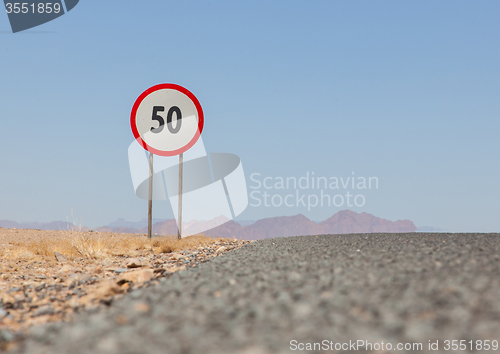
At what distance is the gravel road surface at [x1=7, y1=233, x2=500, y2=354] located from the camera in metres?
1.87

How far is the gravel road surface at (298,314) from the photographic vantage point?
1867 millimetres

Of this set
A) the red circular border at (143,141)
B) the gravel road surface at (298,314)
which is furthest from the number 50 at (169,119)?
the gravel road surface at (298,314)

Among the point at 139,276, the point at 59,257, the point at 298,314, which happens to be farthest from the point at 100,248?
the point at 298,314

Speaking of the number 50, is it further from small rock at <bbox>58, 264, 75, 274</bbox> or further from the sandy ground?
small rock at <bbox>58, 264, 75, 274</bbox>

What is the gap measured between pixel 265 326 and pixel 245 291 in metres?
0.72

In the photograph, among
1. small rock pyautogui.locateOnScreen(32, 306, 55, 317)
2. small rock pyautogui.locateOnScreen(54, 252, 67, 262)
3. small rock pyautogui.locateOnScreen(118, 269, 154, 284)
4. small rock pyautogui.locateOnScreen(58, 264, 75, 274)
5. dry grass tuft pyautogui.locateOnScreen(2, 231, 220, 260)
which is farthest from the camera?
dry grass tuft pyautogui.locateOnScreen(2, 231, 220, 260)

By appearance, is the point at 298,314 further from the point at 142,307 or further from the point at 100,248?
the point at 100,248

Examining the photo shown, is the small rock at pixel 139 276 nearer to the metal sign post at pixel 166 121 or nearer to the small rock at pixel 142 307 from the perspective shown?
the small rock at pixel 142 307

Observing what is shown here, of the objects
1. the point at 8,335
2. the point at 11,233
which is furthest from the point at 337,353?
the point at 11,233

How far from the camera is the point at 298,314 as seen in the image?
7.11 feet

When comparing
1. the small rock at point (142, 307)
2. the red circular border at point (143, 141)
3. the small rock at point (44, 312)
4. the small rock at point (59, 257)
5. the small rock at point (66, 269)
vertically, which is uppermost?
the red circular border at point (143, 141)

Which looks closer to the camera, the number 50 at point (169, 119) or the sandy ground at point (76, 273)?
the sandy ground at point (76, 273)

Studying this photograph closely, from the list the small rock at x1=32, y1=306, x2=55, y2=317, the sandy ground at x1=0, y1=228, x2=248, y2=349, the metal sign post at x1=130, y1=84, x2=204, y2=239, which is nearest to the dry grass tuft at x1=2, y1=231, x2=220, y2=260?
the sandy ground at x1=0, y1=228, x2=248, y2=349

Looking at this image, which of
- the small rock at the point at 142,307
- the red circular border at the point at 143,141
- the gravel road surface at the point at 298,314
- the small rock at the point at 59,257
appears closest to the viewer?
the gravel road surface at the point at 298,314
